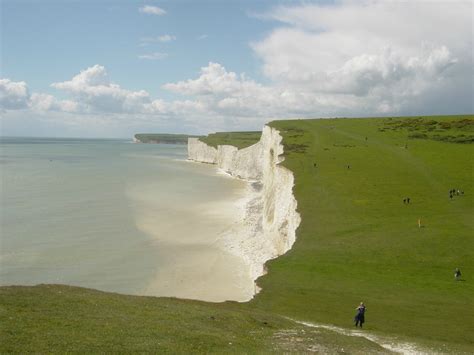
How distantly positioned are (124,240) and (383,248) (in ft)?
92.1

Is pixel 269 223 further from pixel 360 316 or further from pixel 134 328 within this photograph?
pixel 134 328

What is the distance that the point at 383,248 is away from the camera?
30.9m

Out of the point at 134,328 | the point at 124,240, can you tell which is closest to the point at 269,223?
the point at 124,240

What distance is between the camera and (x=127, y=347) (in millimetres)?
12695

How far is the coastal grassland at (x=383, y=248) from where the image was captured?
72.3ft

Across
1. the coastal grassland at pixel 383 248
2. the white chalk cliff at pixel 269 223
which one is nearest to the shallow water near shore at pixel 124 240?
the white chalk cliff at pixel 269 223

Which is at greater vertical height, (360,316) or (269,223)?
(360,316)

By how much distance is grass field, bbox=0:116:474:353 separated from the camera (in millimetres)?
14211

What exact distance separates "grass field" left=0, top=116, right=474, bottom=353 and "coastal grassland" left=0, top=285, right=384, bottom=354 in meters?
0.05

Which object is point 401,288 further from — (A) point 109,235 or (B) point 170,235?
(A) point 109,235

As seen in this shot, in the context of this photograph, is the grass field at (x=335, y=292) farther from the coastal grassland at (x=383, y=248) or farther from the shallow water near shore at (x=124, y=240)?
the shallow water near shore at (x=124, y=240)

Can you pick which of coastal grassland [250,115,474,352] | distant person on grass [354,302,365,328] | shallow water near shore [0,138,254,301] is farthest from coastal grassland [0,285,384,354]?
shallow water near shore [0,138,254,301]

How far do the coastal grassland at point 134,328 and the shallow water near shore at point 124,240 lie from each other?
13676mm

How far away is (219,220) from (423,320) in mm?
39547
